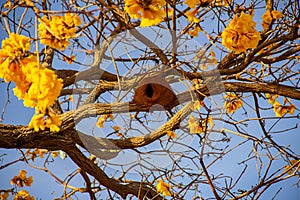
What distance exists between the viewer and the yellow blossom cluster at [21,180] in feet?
5.73

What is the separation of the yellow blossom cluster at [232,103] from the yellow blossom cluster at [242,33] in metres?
0.72

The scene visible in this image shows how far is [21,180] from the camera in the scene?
1.75 meters

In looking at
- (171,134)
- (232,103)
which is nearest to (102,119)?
(171,134)

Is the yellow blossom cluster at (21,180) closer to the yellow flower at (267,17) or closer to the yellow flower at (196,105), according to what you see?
the yellow flower at (196,105)

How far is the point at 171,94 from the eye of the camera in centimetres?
162

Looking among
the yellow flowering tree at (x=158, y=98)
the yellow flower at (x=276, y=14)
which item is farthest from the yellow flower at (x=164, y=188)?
the yellow flower at (x=276, y=14)

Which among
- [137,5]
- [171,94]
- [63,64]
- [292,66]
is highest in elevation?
[63,64]

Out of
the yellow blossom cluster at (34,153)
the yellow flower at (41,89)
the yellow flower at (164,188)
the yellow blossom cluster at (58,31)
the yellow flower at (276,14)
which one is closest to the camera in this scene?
the yellow flower at (41,89)

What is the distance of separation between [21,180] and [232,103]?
1.13 metres

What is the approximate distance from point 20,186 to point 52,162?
36 cm

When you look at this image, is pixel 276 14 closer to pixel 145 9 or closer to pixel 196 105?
pixel 196 105

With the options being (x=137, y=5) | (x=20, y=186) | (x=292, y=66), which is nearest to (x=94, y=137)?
(x=20, y=186)

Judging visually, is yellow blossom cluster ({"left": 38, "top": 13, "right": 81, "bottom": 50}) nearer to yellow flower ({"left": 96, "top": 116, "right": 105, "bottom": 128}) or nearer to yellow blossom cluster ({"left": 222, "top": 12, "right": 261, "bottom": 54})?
yellow blossom cluster ({"left": 222, "top": 12, "right": 261, "bottom": 54})

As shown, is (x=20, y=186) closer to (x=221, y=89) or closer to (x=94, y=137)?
(x=94, y=137)
